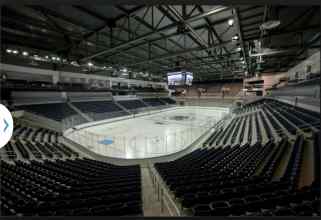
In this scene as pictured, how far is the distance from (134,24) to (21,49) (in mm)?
7857

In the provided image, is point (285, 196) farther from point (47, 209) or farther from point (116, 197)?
point (47, 209)

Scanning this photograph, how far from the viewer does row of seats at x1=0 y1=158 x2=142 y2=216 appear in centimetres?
273

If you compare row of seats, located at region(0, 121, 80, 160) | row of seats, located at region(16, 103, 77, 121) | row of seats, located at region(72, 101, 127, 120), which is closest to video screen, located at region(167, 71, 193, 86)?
row of seats, located at region(72, 101, 127, 120)

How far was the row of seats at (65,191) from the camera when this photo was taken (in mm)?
2730

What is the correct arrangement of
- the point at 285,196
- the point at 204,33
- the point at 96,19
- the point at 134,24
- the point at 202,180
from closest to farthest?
the point at 285,196, the point at 202,180, the point at 96,19, the point at 134,24, the point at 204,33

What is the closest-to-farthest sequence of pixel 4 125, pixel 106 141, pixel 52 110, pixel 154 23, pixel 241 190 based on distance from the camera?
pixel 241 190
pixel 4 125
pixel 154 23
pixel 106 141
pixel 52 110

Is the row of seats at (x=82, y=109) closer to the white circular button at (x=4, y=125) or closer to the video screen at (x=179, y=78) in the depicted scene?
the video screen at (x=179, y=78)

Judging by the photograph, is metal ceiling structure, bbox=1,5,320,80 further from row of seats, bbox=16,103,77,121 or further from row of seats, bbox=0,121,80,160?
row of seats, bbox=0,121,80,160

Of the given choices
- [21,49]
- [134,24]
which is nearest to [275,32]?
[134,24]

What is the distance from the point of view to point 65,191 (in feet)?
11.6

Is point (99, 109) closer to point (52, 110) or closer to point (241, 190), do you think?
point (52, 110)

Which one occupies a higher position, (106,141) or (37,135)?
(37,135)

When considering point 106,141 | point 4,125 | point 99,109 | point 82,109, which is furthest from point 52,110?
point 4,125

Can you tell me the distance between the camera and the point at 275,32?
6859 millimetres
